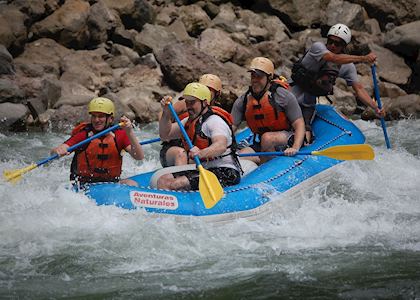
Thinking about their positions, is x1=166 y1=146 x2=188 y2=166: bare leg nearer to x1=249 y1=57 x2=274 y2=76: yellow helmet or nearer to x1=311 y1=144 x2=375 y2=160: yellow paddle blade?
x1=249 y1=57 x2=274 y2=76: yellow helmet

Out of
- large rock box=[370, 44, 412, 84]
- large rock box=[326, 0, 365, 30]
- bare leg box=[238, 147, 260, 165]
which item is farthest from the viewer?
large rock box=[326, 0, 365, 30]

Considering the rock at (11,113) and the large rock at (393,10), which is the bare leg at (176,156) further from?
the large rock at (393,10)

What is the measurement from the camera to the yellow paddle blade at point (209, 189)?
5.47 m

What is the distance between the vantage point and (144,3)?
1473cm

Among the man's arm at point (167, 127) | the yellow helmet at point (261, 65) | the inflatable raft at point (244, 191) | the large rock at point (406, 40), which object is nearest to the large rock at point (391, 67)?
the large rock at point (406, 40)

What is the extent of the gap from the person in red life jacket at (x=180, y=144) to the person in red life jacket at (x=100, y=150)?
48 centimetres

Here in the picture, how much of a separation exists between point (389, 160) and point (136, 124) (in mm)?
4650

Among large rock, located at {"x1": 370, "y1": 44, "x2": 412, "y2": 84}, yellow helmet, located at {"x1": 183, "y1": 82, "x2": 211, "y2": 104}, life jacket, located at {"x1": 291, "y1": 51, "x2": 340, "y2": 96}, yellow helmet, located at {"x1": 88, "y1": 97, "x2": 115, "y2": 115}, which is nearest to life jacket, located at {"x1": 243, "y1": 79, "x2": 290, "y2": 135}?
life jacket, located at {"x1": 291, "y1": 51, "x2": 340, "y2": 96}

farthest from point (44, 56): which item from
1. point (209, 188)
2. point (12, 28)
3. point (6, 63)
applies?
point (209, 188)

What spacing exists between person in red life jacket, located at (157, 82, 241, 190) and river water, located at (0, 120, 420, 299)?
1.50 feet

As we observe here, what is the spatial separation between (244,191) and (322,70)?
6.59 feet

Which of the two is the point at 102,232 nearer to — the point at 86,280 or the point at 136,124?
the point at 86,280

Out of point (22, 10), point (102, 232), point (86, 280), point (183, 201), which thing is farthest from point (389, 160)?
point (22, 10)

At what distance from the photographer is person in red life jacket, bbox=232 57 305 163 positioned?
6539 mm
